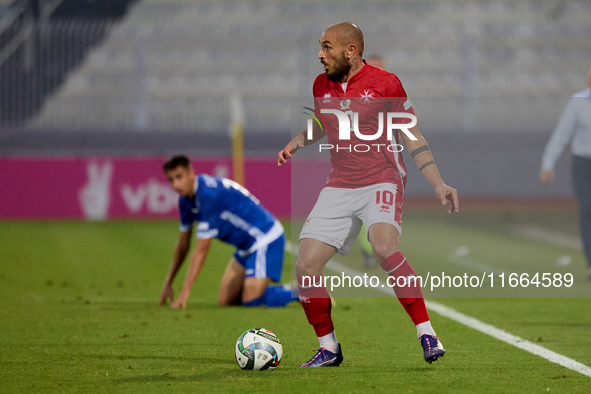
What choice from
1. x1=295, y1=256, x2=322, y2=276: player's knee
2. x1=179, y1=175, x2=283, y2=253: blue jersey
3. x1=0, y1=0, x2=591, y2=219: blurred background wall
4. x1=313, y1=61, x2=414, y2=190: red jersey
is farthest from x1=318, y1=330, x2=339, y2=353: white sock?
x1=0, y1=0, x2=591, y2=219: blurred background wall

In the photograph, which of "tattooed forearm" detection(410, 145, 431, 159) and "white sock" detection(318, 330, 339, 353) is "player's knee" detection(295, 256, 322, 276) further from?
"tattooed forearm" detection(410, 145, 431, 159)

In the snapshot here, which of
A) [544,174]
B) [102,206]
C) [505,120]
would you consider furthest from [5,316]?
[505,120]

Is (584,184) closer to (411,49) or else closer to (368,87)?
(368,87)

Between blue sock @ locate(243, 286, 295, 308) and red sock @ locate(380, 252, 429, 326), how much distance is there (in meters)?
2.60

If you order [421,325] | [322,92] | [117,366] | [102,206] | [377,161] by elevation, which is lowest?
[102,206]

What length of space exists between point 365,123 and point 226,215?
2.53 metres

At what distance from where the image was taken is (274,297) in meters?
6.60

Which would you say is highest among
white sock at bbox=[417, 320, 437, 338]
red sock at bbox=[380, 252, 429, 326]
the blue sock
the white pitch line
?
red sock at bbox=[380, 252, 429, 326]

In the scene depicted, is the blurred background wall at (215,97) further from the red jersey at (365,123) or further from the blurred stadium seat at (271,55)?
the red jersey at (365,123)

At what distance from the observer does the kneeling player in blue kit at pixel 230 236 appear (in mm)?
6328

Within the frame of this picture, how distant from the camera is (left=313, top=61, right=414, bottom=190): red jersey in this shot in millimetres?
4184

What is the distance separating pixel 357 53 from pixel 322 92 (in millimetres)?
267

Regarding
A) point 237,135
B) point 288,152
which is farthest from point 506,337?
point 237,135

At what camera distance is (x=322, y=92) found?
432 centimetres
